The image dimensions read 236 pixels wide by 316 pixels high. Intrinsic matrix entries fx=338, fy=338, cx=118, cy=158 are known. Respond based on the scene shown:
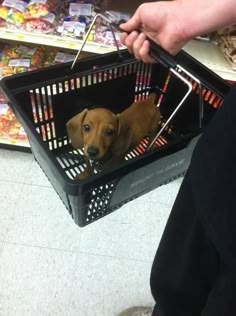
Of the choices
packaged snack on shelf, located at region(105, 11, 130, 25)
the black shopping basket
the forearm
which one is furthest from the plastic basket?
packaged snack on shelf, located at region(105, 11, 130, 25)

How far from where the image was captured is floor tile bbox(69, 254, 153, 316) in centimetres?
101

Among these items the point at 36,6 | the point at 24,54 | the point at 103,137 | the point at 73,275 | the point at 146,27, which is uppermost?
the point at 146,27

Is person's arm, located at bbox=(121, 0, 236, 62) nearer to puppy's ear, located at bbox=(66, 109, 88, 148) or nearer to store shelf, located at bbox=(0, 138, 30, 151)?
puppy's ear, located at bbox=(66, 109, 88, 148)

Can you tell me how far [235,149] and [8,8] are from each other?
39.6 inches

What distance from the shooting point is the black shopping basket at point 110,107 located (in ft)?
1.99

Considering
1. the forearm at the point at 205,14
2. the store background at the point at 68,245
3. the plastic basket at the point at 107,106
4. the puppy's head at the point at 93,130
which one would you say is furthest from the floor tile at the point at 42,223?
the forearm at the point at 205,14

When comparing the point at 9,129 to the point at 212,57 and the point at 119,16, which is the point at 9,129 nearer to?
the point at 119,16

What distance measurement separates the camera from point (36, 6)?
1.11 m

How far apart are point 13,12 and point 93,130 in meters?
0.53

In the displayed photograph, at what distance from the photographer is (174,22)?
1.93 feet

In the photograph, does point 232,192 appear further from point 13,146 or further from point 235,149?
point 13,146

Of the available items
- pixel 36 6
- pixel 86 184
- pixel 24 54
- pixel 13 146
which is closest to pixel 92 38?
pixel 36 6

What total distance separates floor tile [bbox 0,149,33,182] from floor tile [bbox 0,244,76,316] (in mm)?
298

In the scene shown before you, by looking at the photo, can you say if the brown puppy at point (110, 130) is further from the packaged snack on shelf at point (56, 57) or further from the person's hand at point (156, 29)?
the packaged snack on shelf at point (56, 57)
